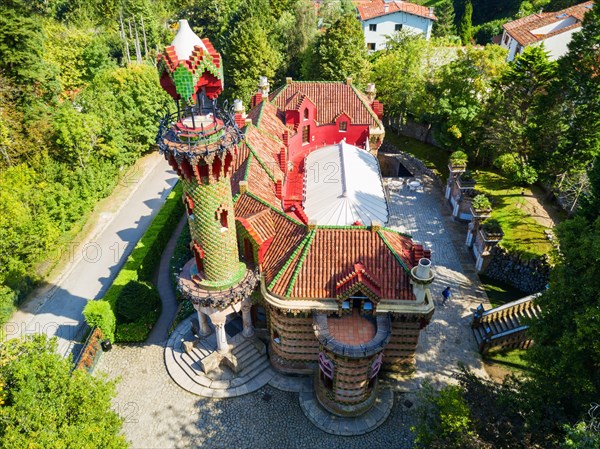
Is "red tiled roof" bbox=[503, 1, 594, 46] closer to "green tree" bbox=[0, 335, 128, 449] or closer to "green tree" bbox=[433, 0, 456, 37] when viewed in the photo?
"green tree" bbox=[433, 0, 456, 37]

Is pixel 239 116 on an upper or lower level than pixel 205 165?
lower

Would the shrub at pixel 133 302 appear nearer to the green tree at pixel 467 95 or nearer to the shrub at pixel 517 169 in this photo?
the shrub at pixel 517 169

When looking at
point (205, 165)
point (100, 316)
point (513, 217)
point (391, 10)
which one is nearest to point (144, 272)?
point (100, 316)

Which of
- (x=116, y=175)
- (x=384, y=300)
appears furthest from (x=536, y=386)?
(x=116, y=175)

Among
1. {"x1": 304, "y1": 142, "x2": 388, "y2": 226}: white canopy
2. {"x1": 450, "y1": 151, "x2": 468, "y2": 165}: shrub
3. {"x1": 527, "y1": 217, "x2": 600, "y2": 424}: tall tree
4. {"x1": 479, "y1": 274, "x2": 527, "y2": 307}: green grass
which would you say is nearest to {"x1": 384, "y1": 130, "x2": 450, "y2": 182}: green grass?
{"x1": 450, "y1": 151, "x2": 468, "y2": 165}: shrub

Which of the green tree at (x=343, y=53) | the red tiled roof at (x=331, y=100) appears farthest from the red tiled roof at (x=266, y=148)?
the green tree at (x=343, y=53)

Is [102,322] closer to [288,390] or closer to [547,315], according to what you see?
[288,390]

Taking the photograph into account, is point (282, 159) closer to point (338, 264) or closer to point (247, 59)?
point (338, 264)
